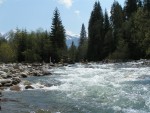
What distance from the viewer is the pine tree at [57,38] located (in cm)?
8531

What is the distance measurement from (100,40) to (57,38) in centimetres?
1485

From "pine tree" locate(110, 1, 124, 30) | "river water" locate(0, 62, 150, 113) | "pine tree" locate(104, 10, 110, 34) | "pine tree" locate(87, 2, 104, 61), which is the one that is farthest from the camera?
"pine tree" locate(104, 10, 110, 34)

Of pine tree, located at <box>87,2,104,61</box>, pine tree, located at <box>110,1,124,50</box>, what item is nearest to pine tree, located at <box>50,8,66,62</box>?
pine tree, located at <box>87,2,104,61</box>

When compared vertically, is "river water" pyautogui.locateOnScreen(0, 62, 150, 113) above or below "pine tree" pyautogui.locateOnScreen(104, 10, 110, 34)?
below

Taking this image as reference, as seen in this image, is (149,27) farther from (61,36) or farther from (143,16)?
(61,36)

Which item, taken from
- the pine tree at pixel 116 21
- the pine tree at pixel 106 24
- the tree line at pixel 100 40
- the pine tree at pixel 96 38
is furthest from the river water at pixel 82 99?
the pine tree at pixel 106 24

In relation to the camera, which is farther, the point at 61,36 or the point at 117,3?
the point at 117,3

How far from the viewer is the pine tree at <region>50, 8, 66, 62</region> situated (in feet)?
280

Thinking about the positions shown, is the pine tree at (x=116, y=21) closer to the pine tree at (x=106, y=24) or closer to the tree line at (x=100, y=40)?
the tree line at (x=100, y=40)

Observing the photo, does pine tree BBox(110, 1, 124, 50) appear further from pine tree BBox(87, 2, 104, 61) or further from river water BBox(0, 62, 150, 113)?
river water BBox(0, 62, 150, 113)

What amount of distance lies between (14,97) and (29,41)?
7598 cm

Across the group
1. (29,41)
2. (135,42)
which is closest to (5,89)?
(135,42)

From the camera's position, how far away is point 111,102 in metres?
17.8

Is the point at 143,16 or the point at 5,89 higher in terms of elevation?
the point at 143,16
